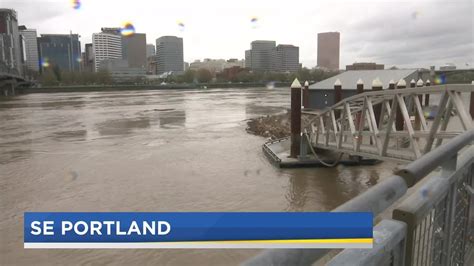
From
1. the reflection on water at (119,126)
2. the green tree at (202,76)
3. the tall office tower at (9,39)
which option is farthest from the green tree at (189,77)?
the reflection on water at (119,126)

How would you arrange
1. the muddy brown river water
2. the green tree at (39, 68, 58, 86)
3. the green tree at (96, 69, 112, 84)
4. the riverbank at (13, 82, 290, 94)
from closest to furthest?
the muddy brown river water, the riverbank at (13, 82, 290, 94), the green tree at (39, 68, 58, 86), the green tree at (96, 69, 112, 84)

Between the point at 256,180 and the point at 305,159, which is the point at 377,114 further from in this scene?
the point at 256,180

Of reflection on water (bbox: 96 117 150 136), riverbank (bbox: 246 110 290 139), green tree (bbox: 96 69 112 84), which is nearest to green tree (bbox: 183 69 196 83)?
green tree (bbox: 96 69 112 84)

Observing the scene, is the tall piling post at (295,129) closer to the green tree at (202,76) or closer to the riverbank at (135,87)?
the riverbank at (135,87)

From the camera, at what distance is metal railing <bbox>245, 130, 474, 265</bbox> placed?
4.81 ft

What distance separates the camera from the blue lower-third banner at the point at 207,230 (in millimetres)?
1530

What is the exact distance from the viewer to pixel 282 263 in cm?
121

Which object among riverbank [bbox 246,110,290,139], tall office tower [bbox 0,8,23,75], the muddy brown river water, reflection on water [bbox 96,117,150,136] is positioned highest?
tall office tower [bbox 0,8,23,75]

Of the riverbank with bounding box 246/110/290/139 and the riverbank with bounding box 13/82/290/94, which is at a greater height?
the riverbank with bounding box 13/82/290/94

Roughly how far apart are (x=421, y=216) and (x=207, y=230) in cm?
109

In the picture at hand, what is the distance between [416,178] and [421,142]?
19.9 m

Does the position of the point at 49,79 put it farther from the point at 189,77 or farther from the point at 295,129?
the point at 295,129

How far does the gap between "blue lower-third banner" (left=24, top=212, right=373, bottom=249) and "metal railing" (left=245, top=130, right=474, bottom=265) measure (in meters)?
0.05

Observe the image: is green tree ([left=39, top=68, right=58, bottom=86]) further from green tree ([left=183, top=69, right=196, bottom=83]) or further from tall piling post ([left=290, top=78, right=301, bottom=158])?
tall piling post ([left=290, top=78, right=301, bottom=158])
